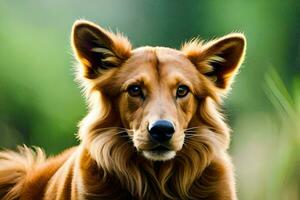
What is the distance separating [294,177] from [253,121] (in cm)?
64

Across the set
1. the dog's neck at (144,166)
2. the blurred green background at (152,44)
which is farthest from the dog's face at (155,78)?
the blurred green background at (152,44)

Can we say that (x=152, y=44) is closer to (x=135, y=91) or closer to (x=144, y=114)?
(x=135, y=91)

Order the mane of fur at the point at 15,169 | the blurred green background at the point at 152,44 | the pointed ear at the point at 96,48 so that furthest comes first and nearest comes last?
the blurred green background at the point at 152,44, the mane of fur at the point at 15,169, the pointed ear at the point at 96,48

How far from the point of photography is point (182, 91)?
11.6 feet

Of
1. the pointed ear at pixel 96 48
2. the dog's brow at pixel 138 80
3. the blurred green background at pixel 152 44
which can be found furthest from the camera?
the blurred green background at pixel 152 44

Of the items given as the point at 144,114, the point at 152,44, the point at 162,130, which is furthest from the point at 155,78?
the point at 152,44

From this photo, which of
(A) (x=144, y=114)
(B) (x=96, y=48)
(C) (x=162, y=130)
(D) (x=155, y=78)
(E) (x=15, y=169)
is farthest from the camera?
(E) (x=15, y=169)

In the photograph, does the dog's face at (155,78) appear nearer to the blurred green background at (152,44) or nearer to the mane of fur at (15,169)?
the mane of fur at (15,169)

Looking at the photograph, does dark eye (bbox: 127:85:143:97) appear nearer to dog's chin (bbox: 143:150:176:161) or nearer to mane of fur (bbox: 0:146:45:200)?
dog's chin (bbox: 143:150:176:161)

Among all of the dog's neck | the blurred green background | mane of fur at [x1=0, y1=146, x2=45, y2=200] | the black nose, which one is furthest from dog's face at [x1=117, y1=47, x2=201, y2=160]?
the blurred green background

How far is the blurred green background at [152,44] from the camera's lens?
4.93 m

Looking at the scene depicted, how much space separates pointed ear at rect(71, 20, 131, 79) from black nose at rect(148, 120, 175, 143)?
47 centimetres

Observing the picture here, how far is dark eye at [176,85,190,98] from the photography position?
3.54 metres

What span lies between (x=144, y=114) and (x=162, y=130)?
15 cm
